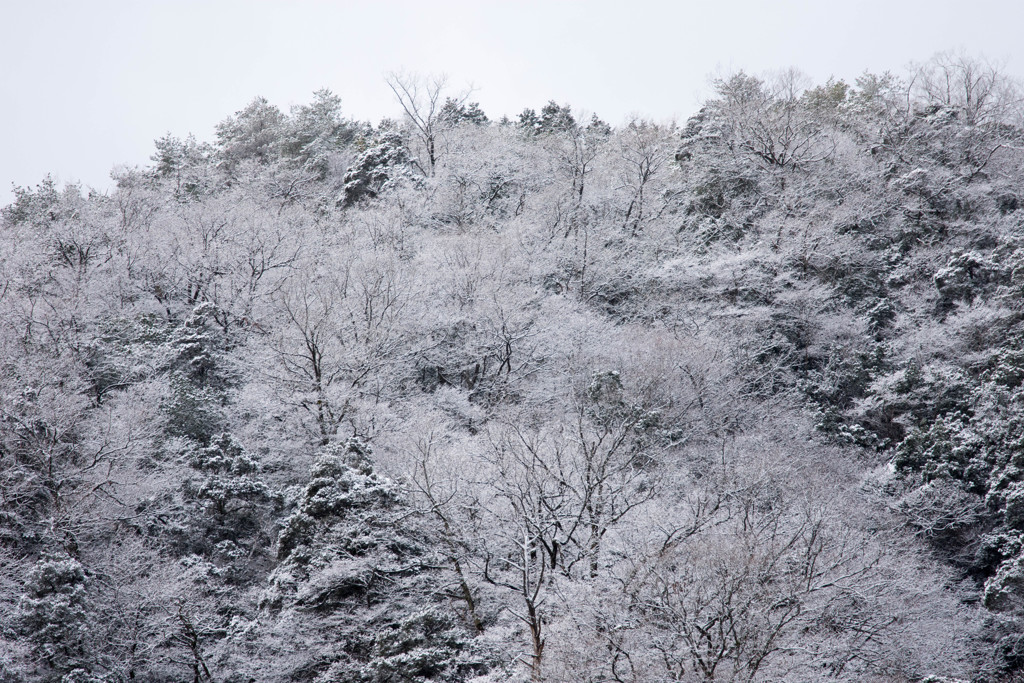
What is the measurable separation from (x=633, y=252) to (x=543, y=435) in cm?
1455

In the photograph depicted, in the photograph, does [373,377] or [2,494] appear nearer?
[2,494]

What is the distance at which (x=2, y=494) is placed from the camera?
17.3 metres

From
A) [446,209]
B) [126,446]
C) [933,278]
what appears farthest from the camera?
[446,209]

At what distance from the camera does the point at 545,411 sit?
22.6 m

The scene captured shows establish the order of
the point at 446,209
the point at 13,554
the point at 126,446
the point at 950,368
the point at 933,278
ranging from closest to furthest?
1. the point at 13,554
2. the point at 126,446
3. the point at 950,368
4. the point at 933,278
5. the point at 446,209

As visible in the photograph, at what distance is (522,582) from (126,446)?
10.3 m

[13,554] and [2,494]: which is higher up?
[2,494]

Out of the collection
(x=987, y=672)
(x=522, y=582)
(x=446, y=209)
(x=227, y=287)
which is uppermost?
(x=446, y=209)

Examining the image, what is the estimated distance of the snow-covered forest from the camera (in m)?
15.3

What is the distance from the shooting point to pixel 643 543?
49.7 feet

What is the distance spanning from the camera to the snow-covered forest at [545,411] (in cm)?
1528

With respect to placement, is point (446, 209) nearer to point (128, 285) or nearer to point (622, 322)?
point (622, 322)

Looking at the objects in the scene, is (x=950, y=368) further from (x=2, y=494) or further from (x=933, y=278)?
(x=2, y=494)

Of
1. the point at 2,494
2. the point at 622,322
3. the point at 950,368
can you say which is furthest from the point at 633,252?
the point at 2,494
